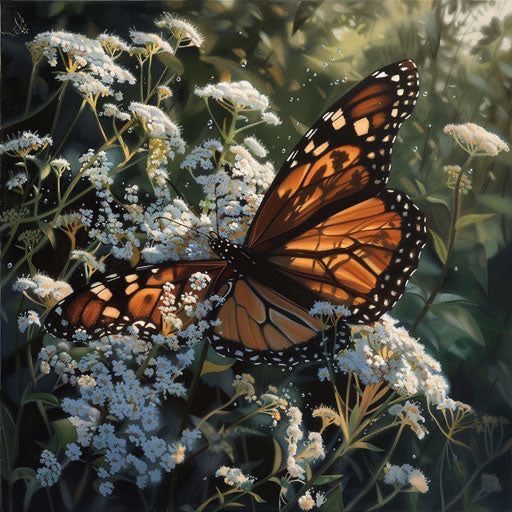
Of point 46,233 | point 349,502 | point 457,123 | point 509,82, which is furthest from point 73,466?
point 509,82

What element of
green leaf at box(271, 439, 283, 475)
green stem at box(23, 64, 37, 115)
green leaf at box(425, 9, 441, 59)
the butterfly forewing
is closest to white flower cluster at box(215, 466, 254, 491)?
green leaf at box(271, 439, 283, 475)

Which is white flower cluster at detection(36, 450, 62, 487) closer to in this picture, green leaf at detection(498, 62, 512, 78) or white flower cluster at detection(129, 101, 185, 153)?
white flower cluster at detection(129, 101, 185, 153)

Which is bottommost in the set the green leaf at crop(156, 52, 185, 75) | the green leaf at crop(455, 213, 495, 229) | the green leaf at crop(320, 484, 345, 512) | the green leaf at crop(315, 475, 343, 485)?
the green leaf at crop(320, 484, 345, 512)

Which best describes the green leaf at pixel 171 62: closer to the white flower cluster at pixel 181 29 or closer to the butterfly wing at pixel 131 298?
the white flower cluster at pixel 181 29

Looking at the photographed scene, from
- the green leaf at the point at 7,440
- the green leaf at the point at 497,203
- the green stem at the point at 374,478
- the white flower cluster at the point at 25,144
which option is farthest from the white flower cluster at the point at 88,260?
the green leaf at the point at 497,203

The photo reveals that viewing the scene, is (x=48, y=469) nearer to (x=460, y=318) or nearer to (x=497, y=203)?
(x=460, y=318)
